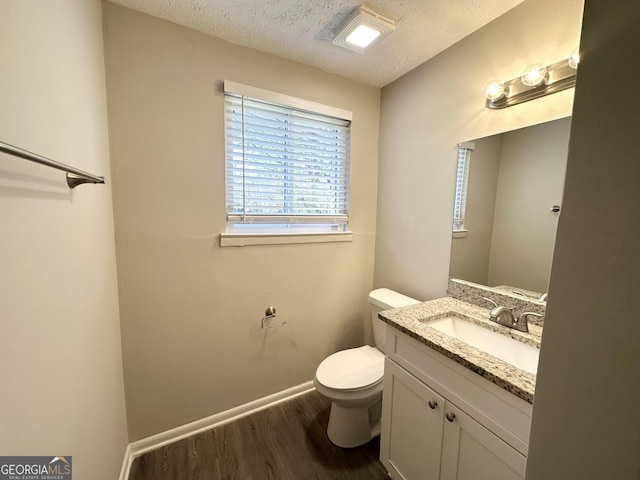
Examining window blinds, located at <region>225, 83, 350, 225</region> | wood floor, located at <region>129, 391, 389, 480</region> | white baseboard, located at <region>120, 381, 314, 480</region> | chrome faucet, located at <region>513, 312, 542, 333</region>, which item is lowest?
wood floor, located at <region>129, 391, 389, 480</region>

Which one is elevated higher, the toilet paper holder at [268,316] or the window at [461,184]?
the window at [461,184]

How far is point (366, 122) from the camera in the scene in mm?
1967

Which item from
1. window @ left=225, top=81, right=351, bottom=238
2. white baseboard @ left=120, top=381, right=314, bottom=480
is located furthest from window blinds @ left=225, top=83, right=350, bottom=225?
white baseboard @ left=120, top=381, right=314, bottom=480

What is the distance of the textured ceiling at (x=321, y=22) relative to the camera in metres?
1.20

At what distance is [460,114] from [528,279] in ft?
3.19

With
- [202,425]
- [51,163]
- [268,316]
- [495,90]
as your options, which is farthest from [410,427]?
[495,90]

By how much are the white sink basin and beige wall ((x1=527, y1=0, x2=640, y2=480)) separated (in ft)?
2.59

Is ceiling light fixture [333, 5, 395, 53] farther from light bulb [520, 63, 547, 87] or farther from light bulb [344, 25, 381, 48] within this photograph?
light bulb [520, 63, 547, 87]

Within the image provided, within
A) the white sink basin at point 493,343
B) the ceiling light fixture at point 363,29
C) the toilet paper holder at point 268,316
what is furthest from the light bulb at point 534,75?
the toilet paper holder at point 268,316

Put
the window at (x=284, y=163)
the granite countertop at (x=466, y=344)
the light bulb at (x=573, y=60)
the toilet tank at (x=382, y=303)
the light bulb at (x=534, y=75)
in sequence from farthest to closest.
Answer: the toilet tank at (x=382, y=303) → the window at (x=284, y=163) → the light bulb at (x=534, y=75) → the light bulb at (x=573, y=60) → the granite countertop at (x=466, y=344)

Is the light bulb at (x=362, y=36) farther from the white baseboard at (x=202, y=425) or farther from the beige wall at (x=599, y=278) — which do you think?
the white baseboard at (x=202, y=425)

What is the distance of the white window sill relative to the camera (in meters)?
1.56

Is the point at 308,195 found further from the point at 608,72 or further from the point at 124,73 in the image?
the point at 608,72

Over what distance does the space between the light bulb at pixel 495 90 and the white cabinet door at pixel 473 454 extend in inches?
56.6
